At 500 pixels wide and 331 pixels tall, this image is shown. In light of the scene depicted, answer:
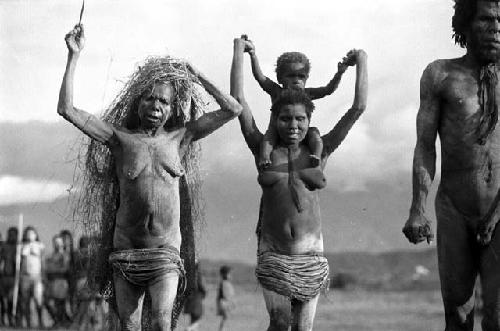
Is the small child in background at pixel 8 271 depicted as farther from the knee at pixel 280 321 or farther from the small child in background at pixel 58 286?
the knee at pixel 280 321

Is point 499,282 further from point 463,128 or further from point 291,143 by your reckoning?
point 291,143

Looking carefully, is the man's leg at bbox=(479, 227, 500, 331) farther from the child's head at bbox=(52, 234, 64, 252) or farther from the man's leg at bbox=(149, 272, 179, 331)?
the child's head at bbox=(52, 234, 64, 252)

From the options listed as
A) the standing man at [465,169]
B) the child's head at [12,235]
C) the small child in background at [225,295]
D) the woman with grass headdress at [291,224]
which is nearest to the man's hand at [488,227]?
the standing man at [465,169]

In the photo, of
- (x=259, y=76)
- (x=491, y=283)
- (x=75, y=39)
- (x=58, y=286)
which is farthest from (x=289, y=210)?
(x=58, y=286)

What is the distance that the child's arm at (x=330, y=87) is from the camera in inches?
318

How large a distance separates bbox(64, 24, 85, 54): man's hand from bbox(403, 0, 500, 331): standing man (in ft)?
8.52

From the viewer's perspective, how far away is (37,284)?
1820cm

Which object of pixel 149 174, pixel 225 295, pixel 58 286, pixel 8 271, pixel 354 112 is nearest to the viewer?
pixel 149 174

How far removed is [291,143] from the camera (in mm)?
7535

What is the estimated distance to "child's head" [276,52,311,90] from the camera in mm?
7902

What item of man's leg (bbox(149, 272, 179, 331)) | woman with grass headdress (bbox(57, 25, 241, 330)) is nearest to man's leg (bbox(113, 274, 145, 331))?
woman with grass headdress (bbox(57, 25, 241, 330))

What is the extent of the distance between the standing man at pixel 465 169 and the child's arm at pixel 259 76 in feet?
5.57

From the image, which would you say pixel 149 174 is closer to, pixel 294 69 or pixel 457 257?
pixel 294 69

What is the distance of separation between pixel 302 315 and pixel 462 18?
94.7 inches
